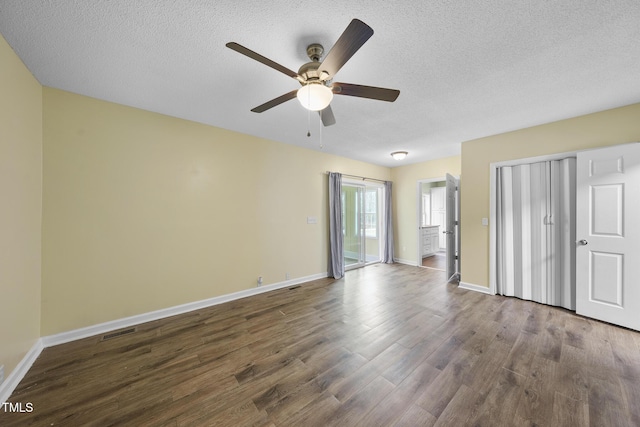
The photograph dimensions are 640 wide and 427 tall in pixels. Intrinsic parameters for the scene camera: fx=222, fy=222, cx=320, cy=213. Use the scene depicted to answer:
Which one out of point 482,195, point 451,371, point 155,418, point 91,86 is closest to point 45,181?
point 91,86

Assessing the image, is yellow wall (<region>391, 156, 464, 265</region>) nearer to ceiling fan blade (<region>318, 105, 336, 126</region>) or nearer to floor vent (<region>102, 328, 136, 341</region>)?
ceiling fan blade (<region>318, 105, 336, 126</region>)

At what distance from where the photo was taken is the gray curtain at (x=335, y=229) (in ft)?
15.0

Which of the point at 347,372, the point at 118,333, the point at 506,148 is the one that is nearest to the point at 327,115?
the point at 347,372

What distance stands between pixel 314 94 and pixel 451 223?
398 centimetres

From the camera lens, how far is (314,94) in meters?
1.57

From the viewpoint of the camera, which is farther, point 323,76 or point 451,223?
point 451,223

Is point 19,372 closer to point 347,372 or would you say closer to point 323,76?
point 347,372

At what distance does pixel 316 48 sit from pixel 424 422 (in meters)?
2.65

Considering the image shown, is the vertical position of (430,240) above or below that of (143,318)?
above

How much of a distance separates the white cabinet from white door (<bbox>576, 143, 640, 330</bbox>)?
3692 mm

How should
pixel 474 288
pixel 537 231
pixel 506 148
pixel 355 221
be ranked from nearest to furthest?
pixel 537 231 < pixel 506 148 < pixel 474 288 < pixel 355 221

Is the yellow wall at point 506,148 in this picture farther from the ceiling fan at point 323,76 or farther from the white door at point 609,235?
the ceiling fan at point 323,76

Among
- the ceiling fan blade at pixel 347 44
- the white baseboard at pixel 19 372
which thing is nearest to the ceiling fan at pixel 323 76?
the ceiling fan blade at pixel 347 44

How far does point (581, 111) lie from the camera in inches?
106
